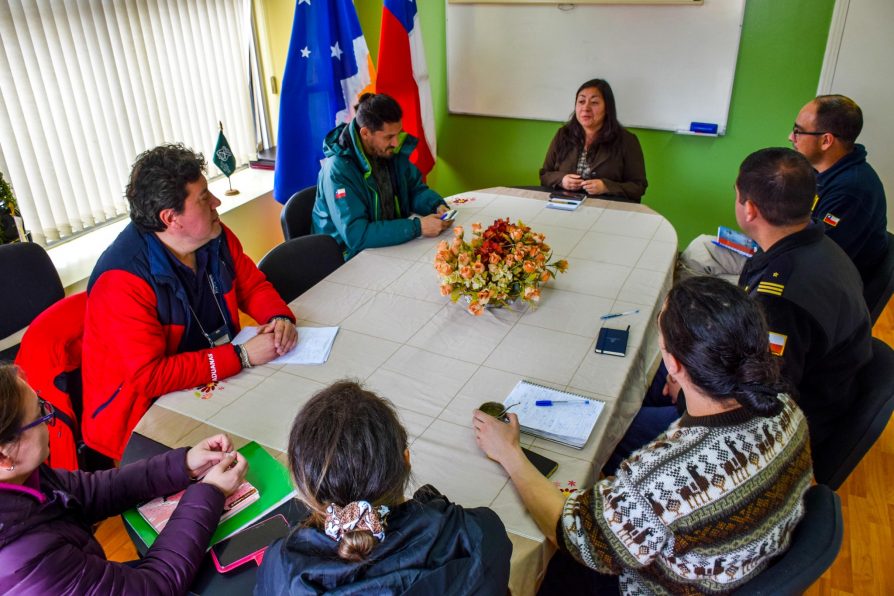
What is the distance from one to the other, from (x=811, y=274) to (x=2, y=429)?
6.52 feet

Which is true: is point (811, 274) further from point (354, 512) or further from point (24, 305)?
point (24, 305)

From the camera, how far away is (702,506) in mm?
1180

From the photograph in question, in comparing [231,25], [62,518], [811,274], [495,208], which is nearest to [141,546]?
[62,518]

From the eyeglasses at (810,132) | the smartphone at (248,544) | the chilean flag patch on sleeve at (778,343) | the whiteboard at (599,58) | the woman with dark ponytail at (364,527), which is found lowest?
the smartphone at (248,544)

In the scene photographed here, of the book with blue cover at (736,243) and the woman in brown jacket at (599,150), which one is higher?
the woman in brown jacket at (599,150)

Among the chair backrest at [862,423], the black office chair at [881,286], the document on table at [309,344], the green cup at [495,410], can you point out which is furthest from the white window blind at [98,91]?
the black office chair at [881,286]

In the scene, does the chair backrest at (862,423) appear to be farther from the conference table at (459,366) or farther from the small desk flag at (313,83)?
the small desk flag at (313,83)

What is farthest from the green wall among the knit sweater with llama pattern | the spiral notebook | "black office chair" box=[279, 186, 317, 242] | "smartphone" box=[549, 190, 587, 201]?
the knit sweater with llama pattern

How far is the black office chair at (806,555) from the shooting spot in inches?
46.2

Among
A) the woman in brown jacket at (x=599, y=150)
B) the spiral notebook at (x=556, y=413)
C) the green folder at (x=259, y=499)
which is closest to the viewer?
the green folder at (x=259, y=499)

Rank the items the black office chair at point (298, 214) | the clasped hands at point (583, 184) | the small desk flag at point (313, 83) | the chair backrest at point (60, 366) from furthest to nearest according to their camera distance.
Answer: the small desk flag at point (313, 83) < the clasped hands at point (583, 184) < the black office chair at point (298, 214) < the chair backrest at point (60, 366)

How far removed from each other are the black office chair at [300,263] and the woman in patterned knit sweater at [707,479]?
60.3 inches

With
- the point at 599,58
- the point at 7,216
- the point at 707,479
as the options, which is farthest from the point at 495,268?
the point at 599,58

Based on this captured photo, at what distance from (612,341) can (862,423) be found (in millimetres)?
680
